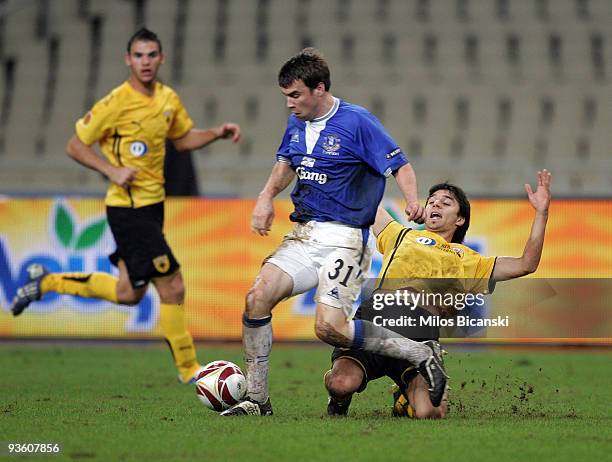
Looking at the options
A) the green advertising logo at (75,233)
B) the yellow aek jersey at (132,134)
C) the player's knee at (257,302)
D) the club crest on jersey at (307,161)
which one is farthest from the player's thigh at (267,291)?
the green advertising logo at (75,233)

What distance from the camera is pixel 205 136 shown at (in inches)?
324

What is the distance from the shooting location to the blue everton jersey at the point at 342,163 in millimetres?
6039

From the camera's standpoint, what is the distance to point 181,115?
820 centimetres

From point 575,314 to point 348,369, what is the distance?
3.88 metres

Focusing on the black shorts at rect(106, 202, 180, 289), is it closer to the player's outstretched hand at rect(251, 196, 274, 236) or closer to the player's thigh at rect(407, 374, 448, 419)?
the player's outstretched hand at rect(251, 196, 274, 236)

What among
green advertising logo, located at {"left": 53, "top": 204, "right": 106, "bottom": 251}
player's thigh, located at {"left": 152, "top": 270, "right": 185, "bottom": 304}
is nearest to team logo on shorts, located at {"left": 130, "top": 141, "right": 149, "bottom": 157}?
player's thigh, located at {"left": 152, "top": 270, "right": 185, "bottom": 304}

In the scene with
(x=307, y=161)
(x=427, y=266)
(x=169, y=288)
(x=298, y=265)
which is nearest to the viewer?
(x=298, y=265)

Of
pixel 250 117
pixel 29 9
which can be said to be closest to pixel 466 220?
pixel 250 117

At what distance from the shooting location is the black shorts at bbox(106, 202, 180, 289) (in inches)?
311

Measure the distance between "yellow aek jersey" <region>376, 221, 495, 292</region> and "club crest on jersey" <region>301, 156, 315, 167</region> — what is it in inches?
27.9

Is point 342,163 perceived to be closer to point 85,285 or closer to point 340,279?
point 340,279

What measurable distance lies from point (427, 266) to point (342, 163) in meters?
0.74

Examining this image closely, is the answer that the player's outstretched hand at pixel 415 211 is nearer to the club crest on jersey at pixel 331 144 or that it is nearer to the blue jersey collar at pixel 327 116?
the club crest on jersey at pixel 331 144

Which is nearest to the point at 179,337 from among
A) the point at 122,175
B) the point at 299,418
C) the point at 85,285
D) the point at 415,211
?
the point at 85,285
